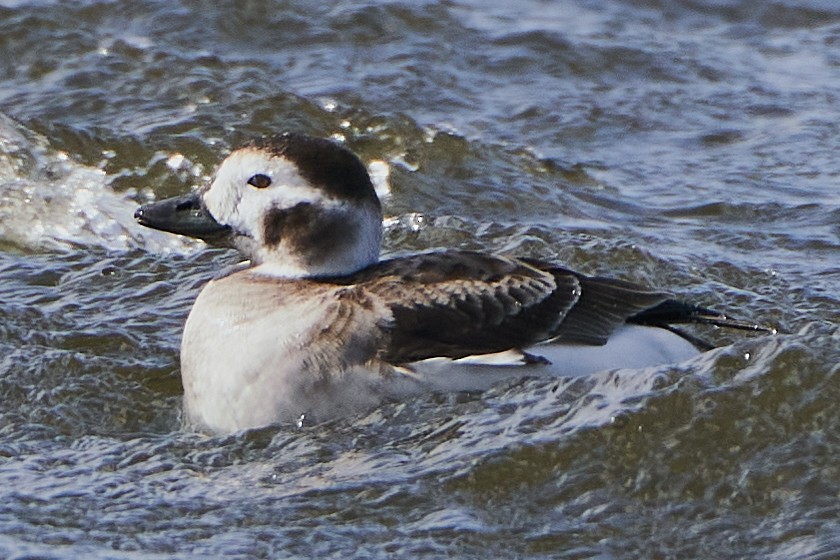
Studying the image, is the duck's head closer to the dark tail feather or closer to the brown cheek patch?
the brown cheek patch

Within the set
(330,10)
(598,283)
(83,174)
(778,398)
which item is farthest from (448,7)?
(778,398)

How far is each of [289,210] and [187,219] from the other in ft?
1.37

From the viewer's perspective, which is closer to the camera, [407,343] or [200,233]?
[407,343]

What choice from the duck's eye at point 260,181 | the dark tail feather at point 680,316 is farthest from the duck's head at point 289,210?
the dark tail feather at point 680,316

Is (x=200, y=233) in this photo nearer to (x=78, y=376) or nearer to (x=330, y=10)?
(x=78, y=376)

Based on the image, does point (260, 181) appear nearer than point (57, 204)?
Yes

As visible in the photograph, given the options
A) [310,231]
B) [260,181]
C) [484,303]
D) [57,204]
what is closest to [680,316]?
[484,303]

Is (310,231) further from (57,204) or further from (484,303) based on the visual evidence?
(57,204)

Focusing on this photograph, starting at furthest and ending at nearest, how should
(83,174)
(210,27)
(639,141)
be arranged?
1. (210,27)
2. (639,141)
3. (83,174)

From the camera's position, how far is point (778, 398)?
5688mm

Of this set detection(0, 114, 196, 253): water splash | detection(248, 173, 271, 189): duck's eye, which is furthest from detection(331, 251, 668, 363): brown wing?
detection(0, 114, 196, 253): water splash

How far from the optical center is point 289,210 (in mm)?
6074

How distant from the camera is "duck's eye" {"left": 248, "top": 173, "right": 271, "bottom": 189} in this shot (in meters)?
6.04

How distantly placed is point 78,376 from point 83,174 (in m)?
2.66
